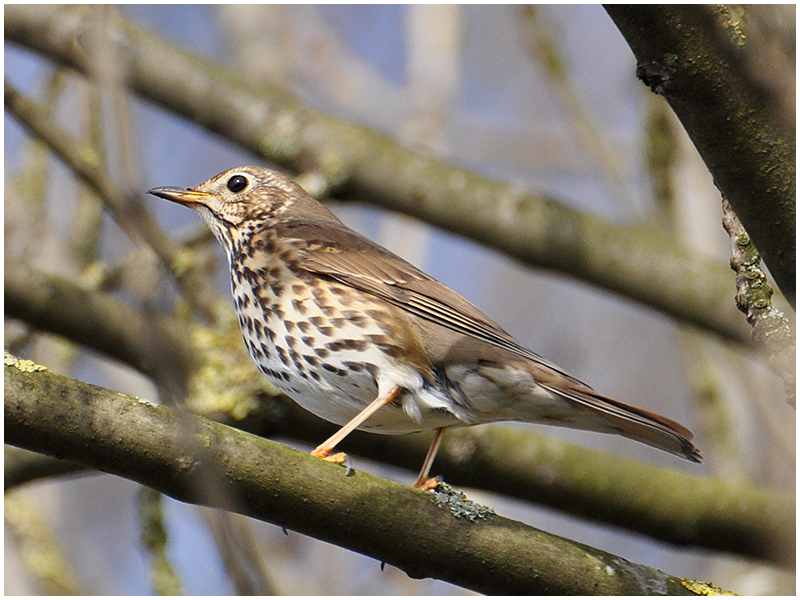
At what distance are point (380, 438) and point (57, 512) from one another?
10.3 ft

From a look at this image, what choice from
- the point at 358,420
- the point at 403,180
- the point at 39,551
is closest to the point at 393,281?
the point at 358,420

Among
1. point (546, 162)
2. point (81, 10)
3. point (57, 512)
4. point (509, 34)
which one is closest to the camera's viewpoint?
point (81, 10)

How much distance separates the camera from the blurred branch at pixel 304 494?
97.3 inches

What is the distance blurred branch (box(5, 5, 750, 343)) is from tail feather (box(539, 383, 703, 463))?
157 centimetres

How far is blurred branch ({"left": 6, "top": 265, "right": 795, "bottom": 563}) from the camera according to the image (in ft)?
15.5

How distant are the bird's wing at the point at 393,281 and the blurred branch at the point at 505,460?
87 cm

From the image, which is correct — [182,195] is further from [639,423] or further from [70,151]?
[639,423]

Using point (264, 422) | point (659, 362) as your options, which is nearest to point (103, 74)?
point (264, 422)

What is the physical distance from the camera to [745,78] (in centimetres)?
245

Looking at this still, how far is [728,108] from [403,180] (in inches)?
122

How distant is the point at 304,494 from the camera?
106 inches

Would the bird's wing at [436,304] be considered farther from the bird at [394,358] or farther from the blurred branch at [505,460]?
the blurred branch at [505,460]

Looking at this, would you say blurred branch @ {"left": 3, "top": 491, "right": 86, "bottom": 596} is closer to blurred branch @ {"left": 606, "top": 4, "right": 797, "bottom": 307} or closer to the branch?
the branch

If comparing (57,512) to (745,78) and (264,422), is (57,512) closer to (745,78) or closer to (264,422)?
(264,422)
